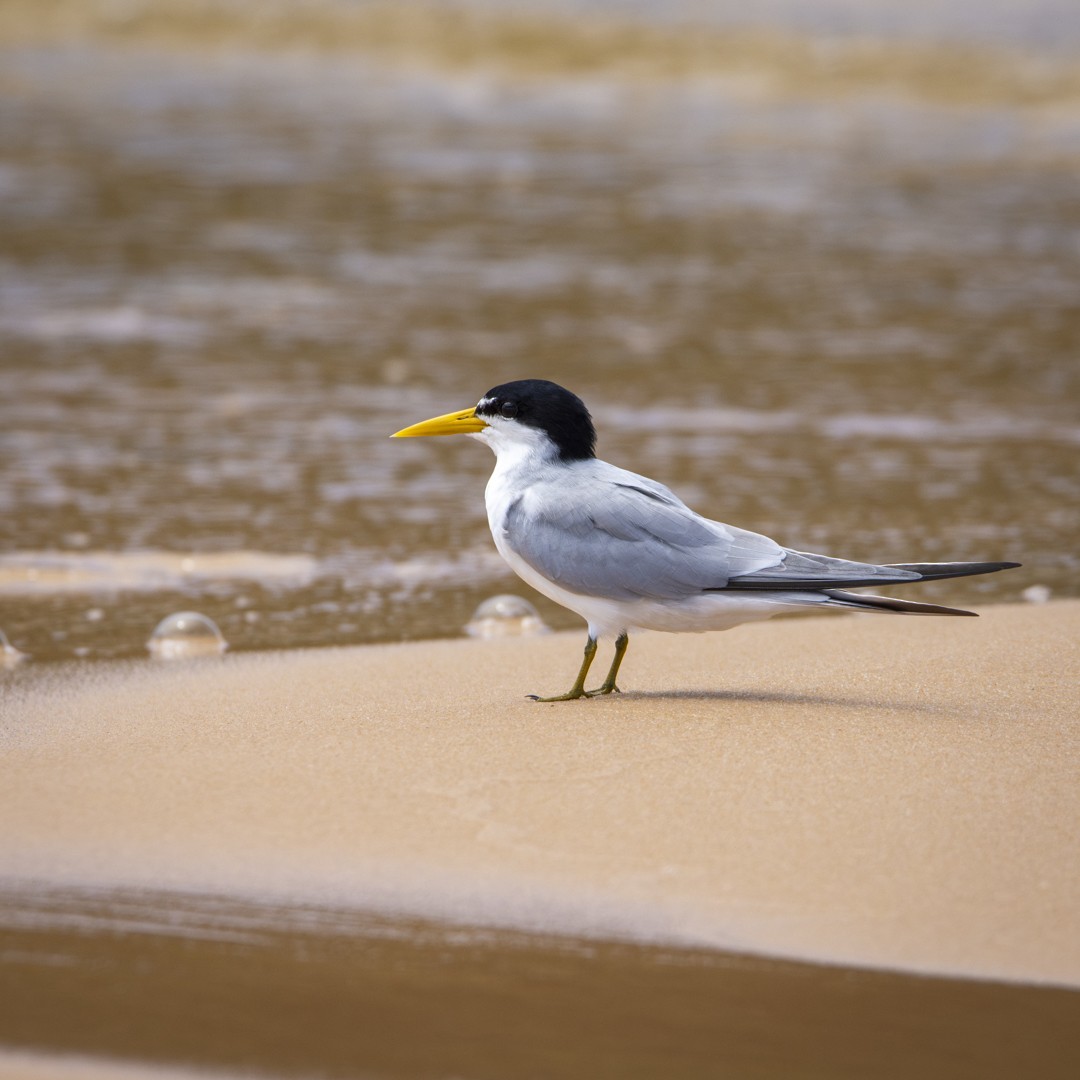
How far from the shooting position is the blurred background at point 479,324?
5246 mm

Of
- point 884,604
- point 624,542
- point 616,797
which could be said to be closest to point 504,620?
point 624,542

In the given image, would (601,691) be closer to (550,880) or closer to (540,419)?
(540,419)

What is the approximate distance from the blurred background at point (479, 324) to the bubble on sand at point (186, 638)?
0.14m

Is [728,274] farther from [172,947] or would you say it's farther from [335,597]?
[172,947]

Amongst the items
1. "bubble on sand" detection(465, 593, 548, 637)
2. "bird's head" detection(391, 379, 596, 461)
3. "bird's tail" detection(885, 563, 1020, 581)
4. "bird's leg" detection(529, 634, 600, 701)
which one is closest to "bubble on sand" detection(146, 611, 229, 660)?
"bubble on sand" detection(465, 593, 548, 637)

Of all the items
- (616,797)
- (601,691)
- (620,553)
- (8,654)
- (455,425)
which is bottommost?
(8,654)

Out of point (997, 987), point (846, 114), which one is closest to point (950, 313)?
point (997, 987)

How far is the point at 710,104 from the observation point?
709 inches

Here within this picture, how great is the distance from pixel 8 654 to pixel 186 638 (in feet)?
1.40

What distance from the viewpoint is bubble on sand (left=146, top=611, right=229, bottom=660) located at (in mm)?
4129

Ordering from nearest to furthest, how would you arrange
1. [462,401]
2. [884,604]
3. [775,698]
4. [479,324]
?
[884,604]
[775,698]
[462,401]
[479,324]

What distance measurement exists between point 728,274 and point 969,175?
4537 millimetres

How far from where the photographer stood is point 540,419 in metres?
3.53

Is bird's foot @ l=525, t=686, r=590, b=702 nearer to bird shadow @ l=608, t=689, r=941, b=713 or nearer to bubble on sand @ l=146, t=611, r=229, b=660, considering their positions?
bird shadow @ l=608, t=689, r=941, b=713
